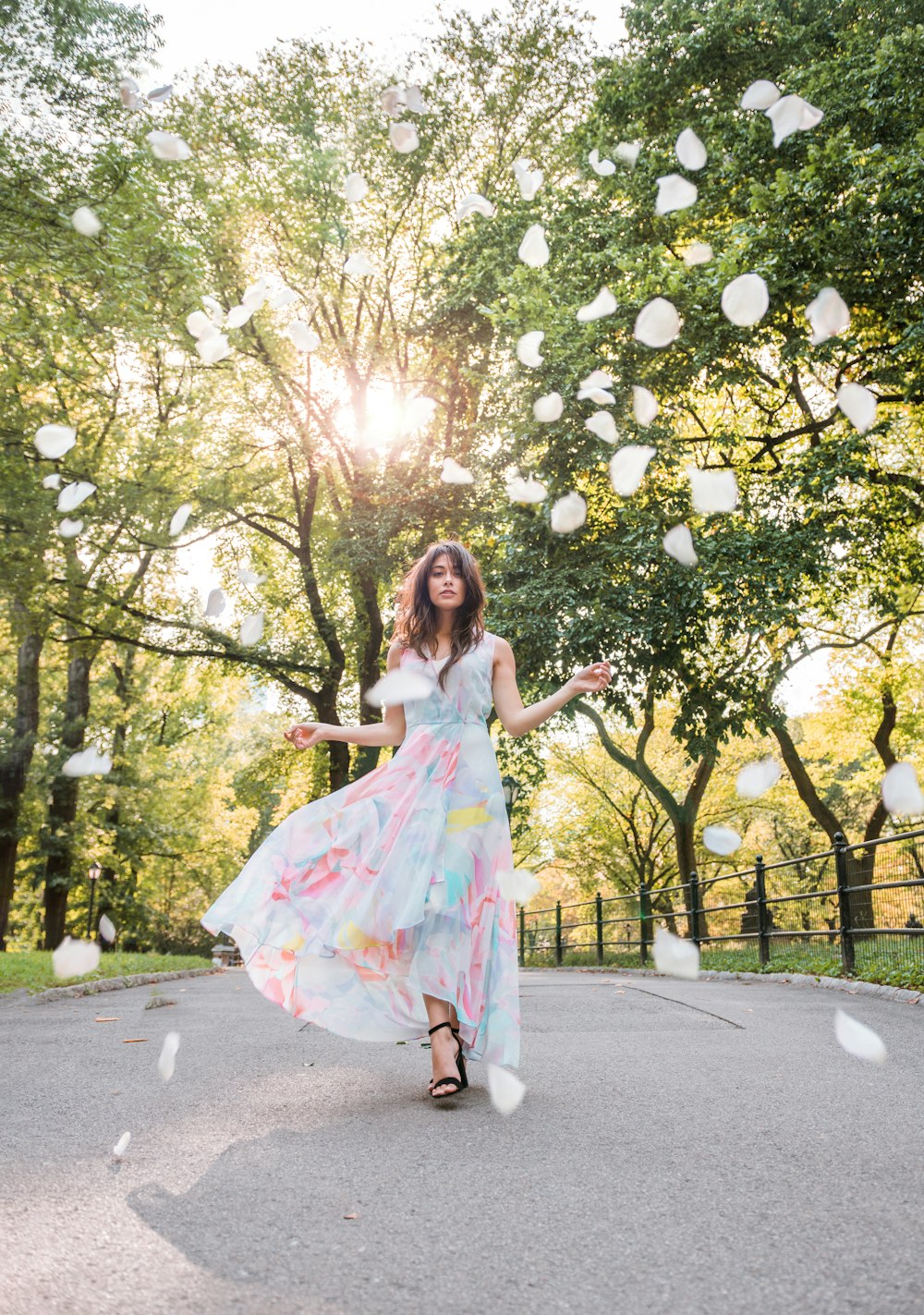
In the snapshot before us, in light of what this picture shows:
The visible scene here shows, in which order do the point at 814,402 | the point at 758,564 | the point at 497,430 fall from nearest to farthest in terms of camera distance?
the point at 758,564 → the point at 497,430 → the point at 814,402

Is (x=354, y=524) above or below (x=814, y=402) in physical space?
below

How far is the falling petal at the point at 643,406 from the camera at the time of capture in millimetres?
11867

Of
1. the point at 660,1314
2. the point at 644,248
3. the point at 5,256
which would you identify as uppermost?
the point at 644,248

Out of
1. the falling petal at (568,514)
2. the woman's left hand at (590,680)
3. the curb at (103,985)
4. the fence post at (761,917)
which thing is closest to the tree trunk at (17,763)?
the curb at (103,985)

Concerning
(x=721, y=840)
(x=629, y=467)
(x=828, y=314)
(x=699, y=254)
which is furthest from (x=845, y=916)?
(x=699, y=254)

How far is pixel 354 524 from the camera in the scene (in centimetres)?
2053

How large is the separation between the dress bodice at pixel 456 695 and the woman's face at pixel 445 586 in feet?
0.70

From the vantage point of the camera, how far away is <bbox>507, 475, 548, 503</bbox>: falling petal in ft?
44.8

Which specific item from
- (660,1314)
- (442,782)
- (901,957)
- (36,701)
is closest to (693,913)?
(901,957)

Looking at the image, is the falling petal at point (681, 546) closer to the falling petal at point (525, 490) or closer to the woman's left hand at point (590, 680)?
the falling petal at point (525, 490)

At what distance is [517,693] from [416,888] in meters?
0.90

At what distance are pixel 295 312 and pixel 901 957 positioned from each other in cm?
1908

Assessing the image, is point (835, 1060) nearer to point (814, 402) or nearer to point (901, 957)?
point (901, 957)

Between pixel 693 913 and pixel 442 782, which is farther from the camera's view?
pixel 693 913
